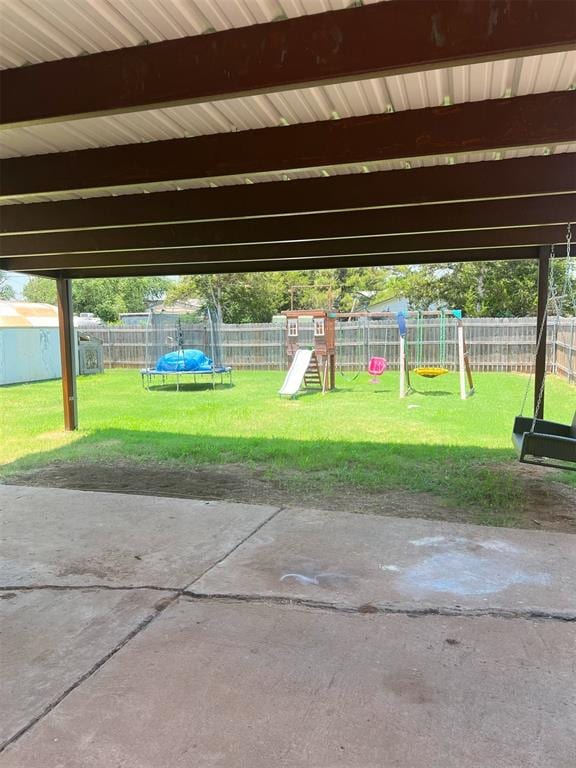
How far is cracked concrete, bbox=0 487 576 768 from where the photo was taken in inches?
74.5

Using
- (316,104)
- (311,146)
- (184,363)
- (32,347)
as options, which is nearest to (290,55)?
(316,104)

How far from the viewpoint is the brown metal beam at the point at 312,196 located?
3.70m

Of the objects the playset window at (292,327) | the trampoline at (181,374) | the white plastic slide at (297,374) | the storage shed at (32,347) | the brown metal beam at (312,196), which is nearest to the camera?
the brown metal beam at (312,196)

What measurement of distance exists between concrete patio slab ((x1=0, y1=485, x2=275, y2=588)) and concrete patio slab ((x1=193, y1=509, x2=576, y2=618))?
23cm

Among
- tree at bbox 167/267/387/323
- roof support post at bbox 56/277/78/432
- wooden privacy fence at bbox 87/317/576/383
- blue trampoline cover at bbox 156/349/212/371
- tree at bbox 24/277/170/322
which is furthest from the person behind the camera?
tree at bbox 24/277/170/322

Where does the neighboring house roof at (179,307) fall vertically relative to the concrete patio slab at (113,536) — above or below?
above

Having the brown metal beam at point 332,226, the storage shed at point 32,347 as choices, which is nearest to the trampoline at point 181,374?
the storage shed at point 32,347

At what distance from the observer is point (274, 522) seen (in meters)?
4.19

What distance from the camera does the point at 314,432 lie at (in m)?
8.29

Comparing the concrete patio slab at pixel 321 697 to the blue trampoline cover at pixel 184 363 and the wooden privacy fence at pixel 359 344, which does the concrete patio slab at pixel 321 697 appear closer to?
the blue trampoline cover at pixel 184 363

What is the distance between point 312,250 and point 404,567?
3651 mm

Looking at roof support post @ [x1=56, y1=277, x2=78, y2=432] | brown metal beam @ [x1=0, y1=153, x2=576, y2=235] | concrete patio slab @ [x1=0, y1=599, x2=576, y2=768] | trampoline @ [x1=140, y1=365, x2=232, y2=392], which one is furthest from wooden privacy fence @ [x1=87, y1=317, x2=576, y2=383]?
concrete patio slab @ [x1=0, y1=599, x2=576, y2=768]

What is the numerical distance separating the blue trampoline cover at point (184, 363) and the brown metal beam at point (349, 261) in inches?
279

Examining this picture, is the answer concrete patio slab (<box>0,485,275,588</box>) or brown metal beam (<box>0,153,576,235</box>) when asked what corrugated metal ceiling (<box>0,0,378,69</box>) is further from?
concrete patio slab (<box>0,485,275,588</box>)
